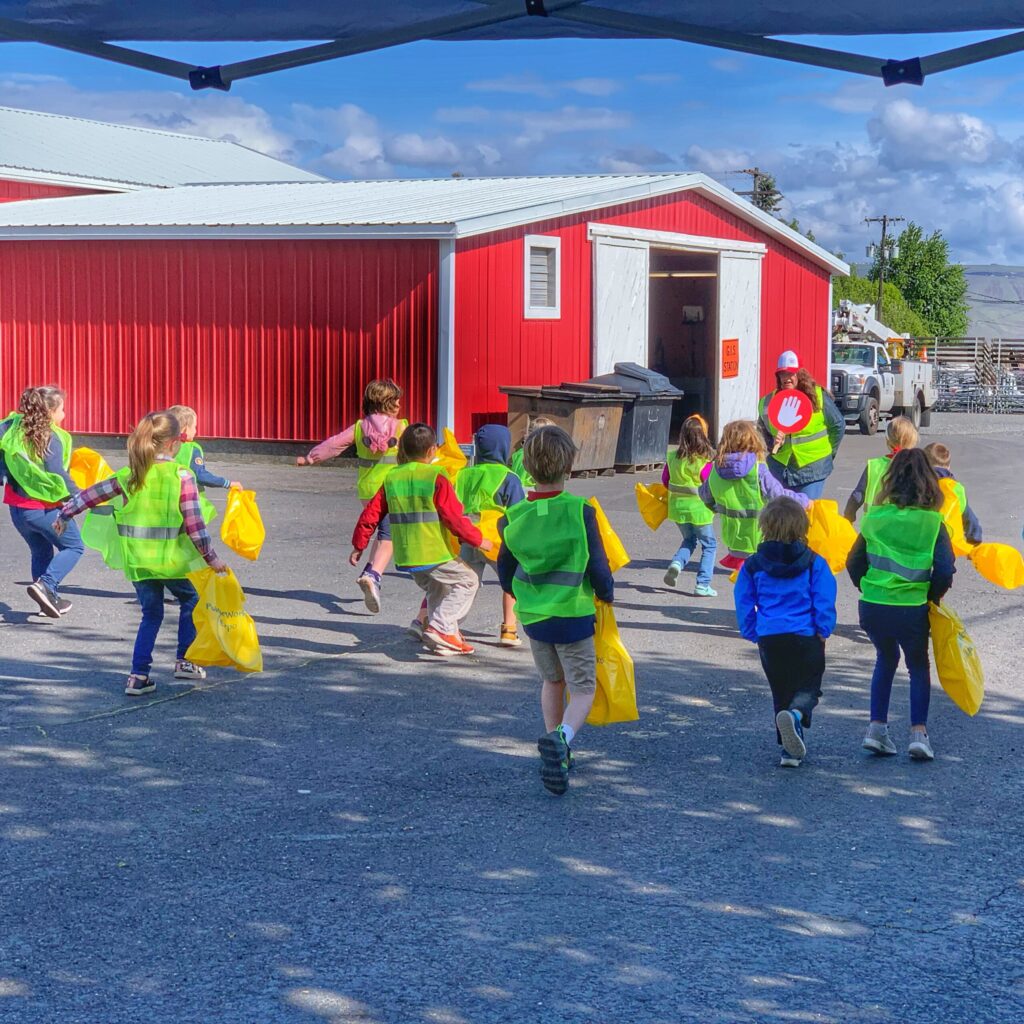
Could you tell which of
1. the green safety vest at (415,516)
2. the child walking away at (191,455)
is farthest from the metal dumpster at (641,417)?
the green safety vest at (415,516)

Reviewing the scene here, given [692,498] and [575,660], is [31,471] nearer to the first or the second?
[692,498]

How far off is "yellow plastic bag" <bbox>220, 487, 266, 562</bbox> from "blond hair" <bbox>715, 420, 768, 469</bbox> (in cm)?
302

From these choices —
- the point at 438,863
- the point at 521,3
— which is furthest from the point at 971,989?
the point at 521,3

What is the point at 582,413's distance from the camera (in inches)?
788

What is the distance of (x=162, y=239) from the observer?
22.1 m

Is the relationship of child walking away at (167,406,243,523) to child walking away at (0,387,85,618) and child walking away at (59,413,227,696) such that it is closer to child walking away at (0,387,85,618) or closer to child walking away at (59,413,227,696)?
child walking away at (59,413,227,696)

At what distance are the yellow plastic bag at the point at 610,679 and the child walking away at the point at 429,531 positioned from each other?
190 cm

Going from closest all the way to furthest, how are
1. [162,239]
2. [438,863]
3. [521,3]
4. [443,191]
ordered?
[521,3] < [438,863] < [162,239] < [443,191]

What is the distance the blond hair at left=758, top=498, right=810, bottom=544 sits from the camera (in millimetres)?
6250

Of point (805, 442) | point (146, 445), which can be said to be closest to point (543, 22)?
point (146, 445)

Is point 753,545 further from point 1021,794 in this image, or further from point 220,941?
point 220,941

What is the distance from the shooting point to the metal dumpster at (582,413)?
1995 centimetres

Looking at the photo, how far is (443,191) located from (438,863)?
21779mm

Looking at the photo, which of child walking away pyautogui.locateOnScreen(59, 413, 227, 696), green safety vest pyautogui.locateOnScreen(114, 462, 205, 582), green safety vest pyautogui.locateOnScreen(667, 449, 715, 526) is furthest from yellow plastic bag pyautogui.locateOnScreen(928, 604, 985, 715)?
green safety vest pyautogui.locateOnScreen(667, 449, 715, 526)
